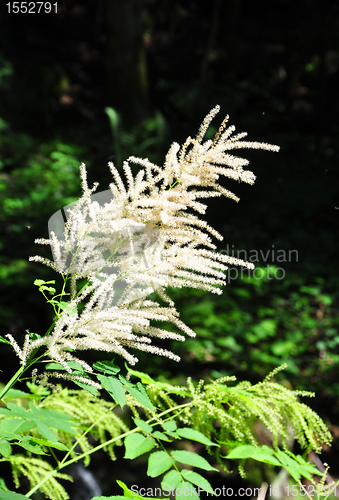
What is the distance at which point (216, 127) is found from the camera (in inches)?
54.1

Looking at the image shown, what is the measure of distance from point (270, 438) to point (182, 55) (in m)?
8.58

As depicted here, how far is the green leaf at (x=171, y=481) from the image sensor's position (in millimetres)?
776

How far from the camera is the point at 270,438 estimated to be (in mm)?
2566

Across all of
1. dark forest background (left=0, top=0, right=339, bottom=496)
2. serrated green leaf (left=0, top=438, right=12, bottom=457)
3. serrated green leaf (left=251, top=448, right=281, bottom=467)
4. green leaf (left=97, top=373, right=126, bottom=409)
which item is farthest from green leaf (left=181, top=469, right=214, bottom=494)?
dark forest background (left=0, top=0, right=339, bottom=496)

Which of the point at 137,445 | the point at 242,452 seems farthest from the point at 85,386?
the point at 242,452

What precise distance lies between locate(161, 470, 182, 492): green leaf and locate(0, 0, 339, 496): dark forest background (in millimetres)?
871

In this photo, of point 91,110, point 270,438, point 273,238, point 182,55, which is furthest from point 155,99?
point 270,438

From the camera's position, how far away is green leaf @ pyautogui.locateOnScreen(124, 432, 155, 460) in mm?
796

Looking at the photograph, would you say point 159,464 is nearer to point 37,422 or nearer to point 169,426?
point 169,426

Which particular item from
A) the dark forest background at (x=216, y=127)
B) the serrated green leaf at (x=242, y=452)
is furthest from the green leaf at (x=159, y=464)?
the dark forest background at (x=216, y=127)

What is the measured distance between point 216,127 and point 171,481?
1121mm

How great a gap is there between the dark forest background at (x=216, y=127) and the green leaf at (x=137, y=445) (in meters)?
0.76

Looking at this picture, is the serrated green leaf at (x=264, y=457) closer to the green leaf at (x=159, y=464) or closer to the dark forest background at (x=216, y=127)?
the green leaf at (x=159, y=464)

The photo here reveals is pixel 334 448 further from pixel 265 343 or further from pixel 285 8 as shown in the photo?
pixel 285 8
